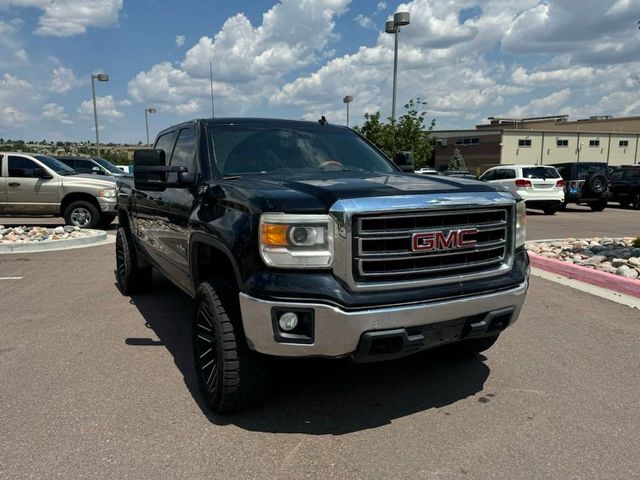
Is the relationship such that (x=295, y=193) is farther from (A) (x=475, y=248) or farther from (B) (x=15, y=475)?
(B) (x=15, y=475)

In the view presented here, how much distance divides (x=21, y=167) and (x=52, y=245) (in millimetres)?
4186

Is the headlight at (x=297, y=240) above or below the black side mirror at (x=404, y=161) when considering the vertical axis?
below

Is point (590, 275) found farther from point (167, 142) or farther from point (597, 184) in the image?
point (597, 184)

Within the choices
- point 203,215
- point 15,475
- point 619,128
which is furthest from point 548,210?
point 619,128

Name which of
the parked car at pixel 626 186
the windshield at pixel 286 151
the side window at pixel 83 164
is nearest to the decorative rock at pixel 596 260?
the windshield at pixel 286 151

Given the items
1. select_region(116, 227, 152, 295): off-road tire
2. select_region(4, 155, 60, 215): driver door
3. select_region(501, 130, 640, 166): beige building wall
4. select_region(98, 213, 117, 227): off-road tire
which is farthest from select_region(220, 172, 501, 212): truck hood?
select_region(501, 130, 640, 166): beige building wall

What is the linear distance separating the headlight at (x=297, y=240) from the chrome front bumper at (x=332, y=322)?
0.23m

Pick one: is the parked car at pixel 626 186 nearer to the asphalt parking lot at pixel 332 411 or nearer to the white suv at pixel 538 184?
the white suv at pixel 538 184

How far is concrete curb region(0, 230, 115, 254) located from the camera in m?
9.41

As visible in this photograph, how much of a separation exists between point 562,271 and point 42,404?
6280mm

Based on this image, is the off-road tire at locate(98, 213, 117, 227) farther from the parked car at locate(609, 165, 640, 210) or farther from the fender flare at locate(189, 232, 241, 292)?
the parked car at locate(609, 165, 640, 210)

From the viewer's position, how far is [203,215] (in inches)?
139

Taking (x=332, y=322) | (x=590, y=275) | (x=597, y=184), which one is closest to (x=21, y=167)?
(x=590, y=275)

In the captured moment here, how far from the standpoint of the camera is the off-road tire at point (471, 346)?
13.4ft
